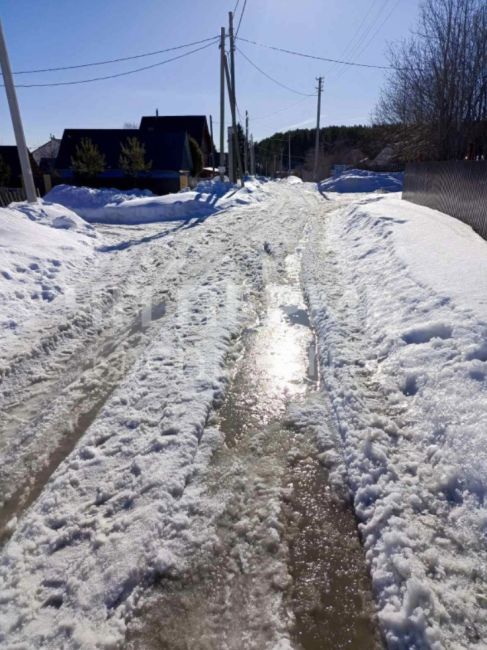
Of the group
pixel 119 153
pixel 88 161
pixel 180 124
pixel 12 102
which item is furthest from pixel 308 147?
pixel 12 102

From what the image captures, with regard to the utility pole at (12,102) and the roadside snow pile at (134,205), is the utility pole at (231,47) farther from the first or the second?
the utility pole at (12,102)

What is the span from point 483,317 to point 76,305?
5.30 m

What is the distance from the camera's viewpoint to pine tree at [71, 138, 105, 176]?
28.6 meters

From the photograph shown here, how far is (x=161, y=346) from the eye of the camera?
478cm

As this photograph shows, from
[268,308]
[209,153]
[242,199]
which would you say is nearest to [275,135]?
[209,153]

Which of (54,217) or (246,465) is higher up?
(54,217)

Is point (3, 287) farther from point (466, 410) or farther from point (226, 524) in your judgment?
point (466, 410)

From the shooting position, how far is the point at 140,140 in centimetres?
3225

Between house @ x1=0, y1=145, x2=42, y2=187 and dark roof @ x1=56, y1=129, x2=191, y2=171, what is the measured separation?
2869 millimetres

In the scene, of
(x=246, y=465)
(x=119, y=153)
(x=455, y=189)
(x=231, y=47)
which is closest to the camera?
(x=246, y=465)

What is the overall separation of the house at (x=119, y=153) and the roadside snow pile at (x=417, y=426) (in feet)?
86.5

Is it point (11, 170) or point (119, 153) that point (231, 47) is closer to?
point (119, 153)

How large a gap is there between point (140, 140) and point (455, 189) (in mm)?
27695

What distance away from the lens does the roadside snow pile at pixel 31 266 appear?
18.1ft
